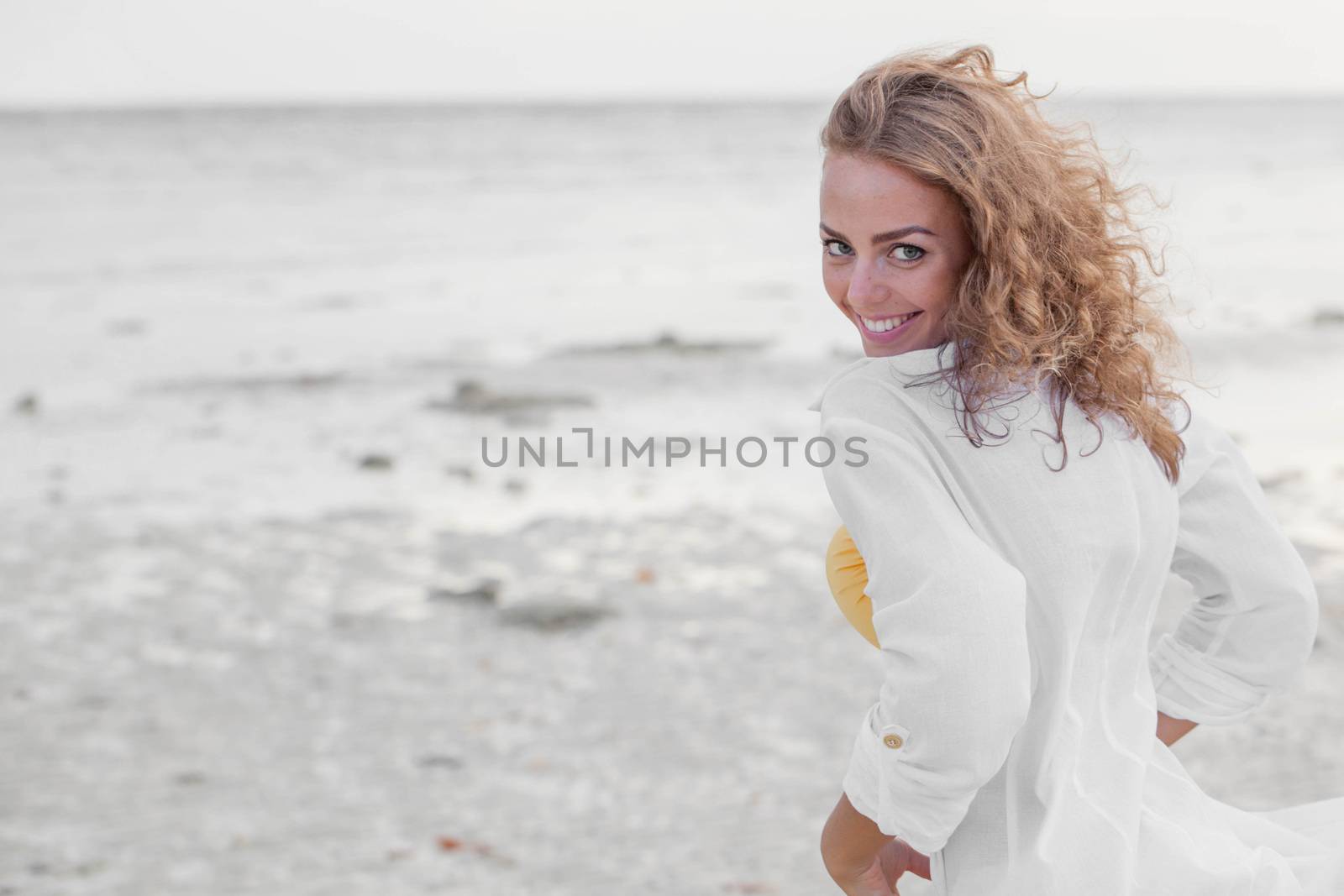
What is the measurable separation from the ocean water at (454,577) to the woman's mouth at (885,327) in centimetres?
37

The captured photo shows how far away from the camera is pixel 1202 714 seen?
5.37 feet

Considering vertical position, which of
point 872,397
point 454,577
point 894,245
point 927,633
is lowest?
point 454,577

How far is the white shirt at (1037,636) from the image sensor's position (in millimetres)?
1244

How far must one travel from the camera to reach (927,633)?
4.05 feet

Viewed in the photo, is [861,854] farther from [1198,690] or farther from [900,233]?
[900,233]

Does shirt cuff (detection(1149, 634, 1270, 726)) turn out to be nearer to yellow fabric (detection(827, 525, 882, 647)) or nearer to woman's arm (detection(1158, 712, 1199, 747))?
woman's arm (detection(1158, 712, 1199, 747))

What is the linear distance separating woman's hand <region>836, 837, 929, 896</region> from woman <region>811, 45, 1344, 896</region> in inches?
0.7

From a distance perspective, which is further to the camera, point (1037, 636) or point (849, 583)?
point (849, 583)

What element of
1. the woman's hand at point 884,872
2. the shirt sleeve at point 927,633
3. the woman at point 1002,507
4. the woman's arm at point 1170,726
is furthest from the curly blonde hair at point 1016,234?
the woman's hand at point 884,872

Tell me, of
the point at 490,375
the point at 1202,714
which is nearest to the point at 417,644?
the point at 1202,714

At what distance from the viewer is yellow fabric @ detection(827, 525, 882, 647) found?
4.86 ft

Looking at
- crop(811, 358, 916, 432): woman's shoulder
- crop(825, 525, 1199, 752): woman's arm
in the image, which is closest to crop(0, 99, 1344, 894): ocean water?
crop(811, 358, 916, 432): woman's shoulder

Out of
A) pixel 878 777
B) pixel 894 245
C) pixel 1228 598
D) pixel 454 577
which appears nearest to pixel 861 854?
pixel 878 777

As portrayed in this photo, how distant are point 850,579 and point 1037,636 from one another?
0.22m
